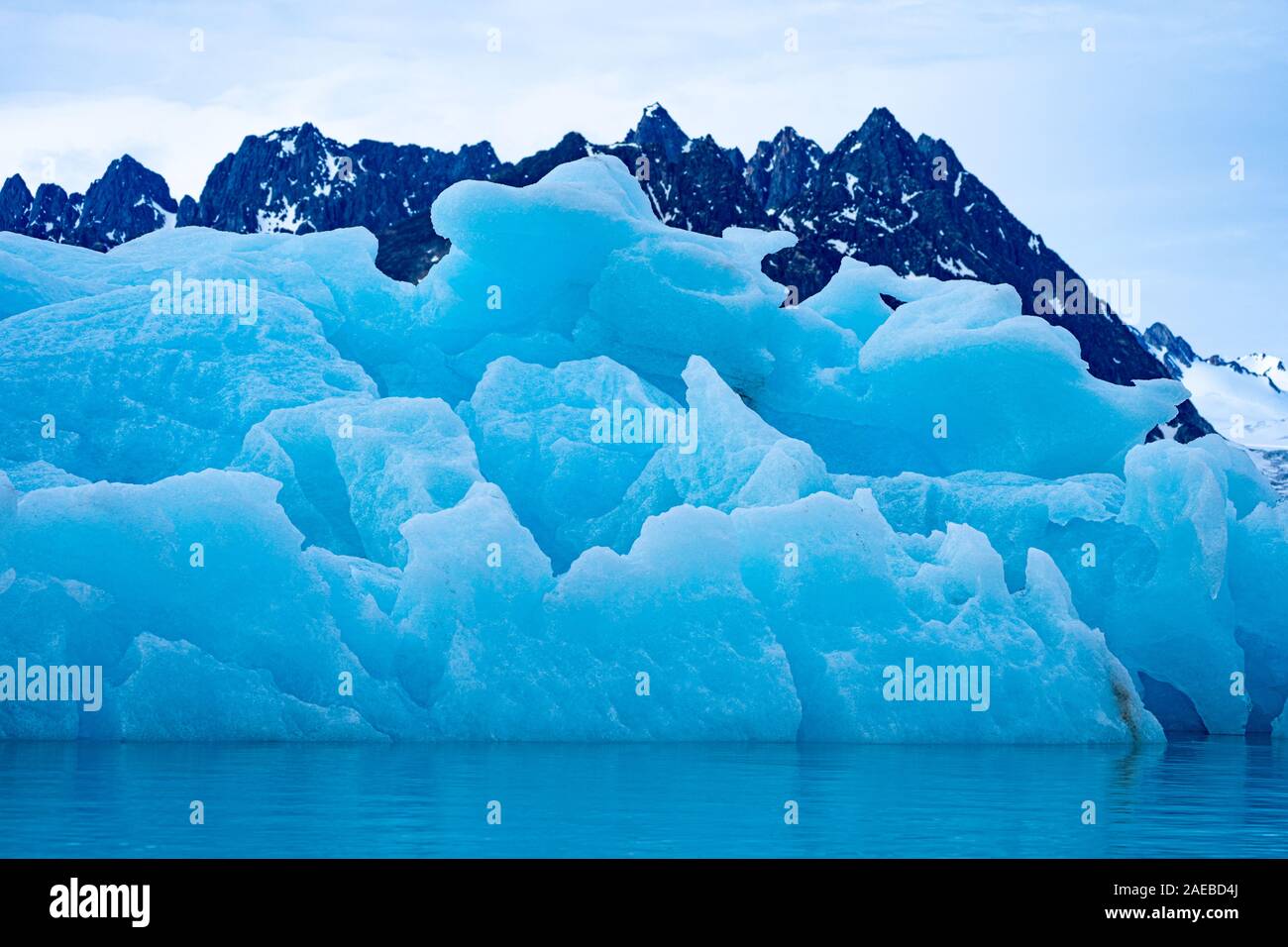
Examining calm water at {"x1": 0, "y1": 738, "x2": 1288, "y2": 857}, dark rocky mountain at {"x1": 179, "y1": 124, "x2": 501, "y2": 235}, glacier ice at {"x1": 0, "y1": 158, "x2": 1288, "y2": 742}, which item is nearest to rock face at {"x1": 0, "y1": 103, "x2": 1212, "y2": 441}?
dark rocky mountain at {"x1": 179, "y1": 124, "x2": 501, "y2": 235}

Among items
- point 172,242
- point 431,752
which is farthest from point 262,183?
point 431,752

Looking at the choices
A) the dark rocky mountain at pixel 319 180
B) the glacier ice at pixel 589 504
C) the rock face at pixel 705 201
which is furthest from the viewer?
the dark rocky mountain at pixel 319 180

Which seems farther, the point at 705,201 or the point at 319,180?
the point at 319,180

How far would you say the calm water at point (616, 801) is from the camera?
350 inches

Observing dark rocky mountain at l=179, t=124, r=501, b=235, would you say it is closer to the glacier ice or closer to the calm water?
the glacier ice

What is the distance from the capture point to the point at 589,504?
814 inches

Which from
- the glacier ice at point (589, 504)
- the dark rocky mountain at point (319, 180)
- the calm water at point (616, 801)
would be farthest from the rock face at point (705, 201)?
the calm water at point (616, 801)

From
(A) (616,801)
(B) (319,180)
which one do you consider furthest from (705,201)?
(A) (616,801)

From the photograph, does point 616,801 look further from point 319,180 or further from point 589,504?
point 319,180

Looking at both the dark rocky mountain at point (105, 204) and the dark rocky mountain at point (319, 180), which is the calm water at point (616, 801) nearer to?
the dark rocky mountain at point (319, 180)

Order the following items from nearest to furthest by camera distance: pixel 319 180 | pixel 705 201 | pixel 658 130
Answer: pixel 705 201
pixel 658 130
pixel 319 180

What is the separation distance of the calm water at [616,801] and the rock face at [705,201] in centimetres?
8962

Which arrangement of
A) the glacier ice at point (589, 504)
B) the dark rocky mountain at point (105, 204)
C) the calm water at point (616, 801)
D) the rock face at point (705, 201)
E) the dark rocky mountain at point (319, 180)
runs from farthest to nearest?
the dark rocky mountain at point (105, 204), the dark rocky mountain at point (319, 180), the rock face at point (705, 201), the glacier ice at point (589, 504), the calm water at point (616, 801)

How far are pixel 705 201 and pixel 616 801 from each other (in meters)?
105
